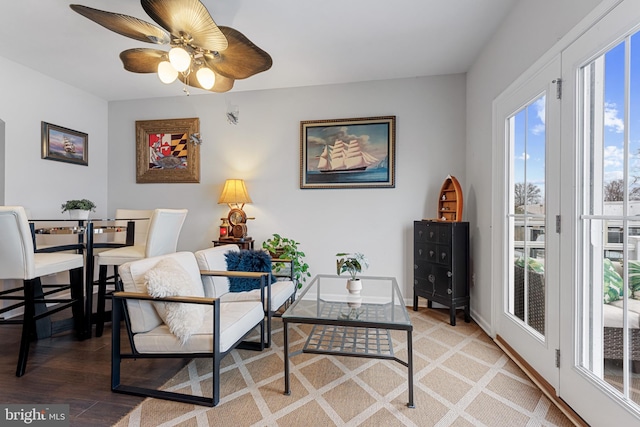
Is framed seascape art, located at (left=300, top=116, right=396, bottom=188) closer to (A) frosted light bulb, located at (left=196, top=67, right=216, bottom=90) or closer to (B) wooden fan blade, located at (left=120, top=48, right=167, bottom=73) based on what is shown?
(A) frosted light bulb, located at (left=196, top=67, right=216, bottom=90)

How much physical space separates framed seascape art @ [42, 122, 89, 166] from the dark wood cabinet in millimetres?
4157

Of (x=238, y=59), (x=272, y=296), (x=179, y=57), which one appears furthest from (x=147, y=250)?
(x=238, y=59)

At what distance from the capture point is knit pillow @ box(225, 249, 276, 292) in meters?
2.45

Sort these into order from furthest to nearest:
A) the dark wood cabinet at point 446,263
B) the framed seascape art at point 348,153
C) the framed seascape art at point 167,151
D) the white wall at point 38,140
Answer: the framed seascape art at point 167,151 → the framed seascape art at point 348,153 → the white wall at point 38,140 → the dark wood cabinet at point 446,263

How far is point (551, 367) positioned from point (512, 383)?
25cm

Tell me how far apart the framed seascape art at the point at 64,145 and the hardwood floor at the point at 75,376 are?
77.2 inches

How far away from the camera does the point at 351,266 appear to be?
2.19 metres

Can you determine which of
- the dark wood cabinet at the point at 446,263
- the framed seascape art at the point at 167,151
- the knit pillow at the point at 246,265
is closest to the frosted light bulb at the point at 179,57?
the knit pillow at the point at 246,265

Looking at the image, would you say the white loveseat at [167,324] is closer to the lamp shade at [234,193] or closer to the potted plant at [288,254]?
the potted plant at [288,254]

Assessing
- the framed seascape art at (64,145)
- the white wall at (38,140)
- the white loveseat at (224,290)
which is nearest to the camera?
the white loveseat at (224,290)

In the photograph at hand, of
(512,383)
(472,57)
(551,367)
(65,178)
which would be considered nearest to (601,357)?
(551,367)

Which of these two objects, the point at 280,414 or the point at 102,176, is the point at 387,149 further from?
the point at 102,176

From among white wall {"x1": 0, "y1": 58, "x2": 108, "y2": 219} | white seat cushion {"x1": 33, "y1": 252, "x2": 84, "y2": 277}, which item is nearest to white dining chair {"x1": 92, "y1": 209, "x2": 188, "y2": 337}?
white seat cushion {"x1": 33, "y1": 252, "x2": 84, "y2": 277}

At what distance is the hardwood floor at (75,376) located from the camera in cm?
161
